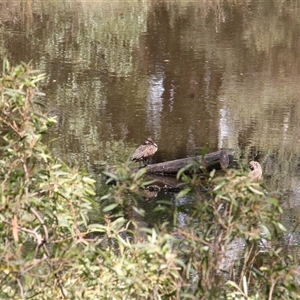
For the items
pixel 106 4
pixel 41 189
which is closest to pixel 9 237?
pixel 41 189

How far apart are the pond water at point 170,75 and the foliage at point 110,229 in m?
3.26

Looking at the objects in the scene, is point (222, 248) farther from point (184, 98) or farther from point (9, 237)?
point (184, 98)

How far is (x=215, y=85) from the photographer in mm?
11914

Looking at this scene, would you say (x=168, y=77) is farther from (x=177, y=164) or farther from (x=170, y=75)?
(x=177, y=164)

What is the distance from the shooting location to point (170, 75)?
1247 cm

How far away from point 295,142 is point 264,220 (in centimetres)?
652

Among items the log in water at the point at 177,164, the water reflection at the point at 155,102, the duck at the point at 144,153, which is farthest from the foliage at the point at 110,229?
the water reflection at the point at 155,102

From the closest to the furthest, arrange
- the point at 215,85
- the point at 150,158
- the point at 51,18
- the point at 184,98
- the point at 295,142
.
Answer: the point at 150,158 → the point at 295,142 → the point at 184,98 → the point at 215,85 → the point at 51,18

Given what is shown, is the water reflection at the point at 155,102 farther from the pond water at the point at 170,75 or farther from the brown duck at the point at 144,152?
the brown duck at the point at 144,152

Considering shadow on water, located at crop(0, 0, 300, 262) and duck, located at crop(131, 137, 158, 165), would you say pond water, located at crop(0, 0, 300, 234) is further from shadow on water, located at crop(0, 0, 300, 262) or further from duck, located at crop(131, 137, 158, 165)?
duck, located at crop(131, 137, 158, 165)

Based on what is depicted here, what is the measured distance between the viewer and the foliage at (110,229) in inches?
111

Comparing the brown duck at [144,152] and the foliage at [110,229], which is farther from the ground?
the foliage at [110,229]

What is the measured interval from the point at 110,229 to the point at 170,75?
942 cm

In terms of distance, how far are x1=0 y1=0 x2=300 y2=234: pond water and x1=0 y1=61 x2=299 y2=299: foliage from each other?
10.7 ft
